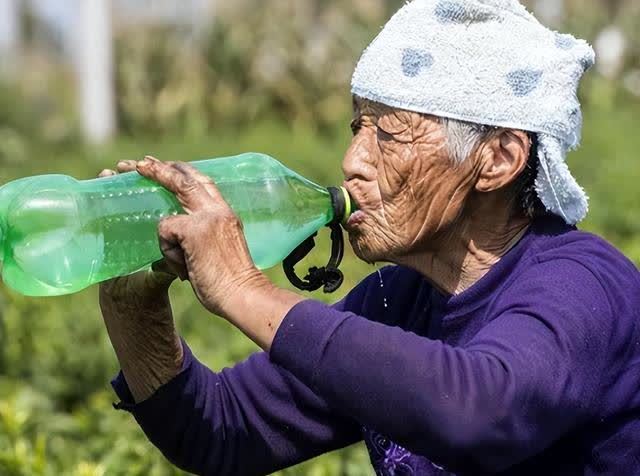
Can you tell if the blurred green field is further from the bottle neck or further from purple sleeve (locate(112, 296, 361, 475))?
the bottle neck

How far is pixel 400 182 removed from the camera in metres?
2.79

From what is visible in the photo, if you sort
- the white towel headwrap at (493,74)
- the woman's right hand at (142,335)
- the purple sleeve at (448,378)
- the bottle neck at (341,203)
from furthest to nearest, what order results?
the woman's right hand at (142,335) < the bottle neck at (341,203) < the white towel headwrap at (493,74) < the purple sleeve at (448,378)

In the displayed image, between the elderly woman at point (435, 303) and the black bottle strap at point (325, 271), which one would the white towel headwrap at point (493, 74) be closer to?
the elderly woman at point (435, 303)

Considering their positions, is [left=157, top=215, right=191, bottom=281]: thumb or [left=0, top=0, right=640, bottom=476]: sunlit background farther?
[left=0, top=0, right=640, bottom=476]: sunlit background

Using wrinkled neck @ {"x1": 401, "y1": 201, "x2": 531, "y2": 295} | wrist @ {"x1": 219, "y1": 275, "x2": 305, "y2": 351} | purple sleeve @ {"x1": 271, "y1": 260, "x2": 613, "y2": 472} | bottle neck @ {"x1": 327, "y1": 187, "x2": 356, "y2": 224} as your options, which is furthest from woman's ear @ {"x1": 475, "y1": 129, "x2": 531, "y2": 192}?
wrist @ {"x1": 219, "y1": 275, "x2": 305, "y2": 351}

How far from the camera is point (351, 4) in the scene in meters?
22.3

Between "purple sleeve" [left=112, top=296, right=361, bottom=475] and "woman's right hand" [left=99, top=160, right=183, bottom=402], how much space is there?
0.15 feet

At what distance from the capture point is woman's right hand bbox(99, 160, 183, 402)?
3.02 meters

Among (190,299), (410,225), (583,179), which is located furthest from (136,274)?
(583,179)

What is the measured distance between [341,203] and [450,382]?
625 millimetres

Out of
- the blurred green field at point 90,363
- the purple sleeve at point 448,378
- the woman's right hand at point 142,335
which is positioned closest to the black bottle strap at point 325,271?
the woman's right hand at point 142,335

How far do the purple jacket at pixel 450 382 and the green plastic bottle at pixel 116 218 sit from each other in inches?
12.7

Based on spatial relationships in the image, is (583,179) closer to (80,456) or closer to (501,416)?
(80,456)

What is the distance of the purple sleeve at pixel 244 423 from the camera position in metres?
3.09
